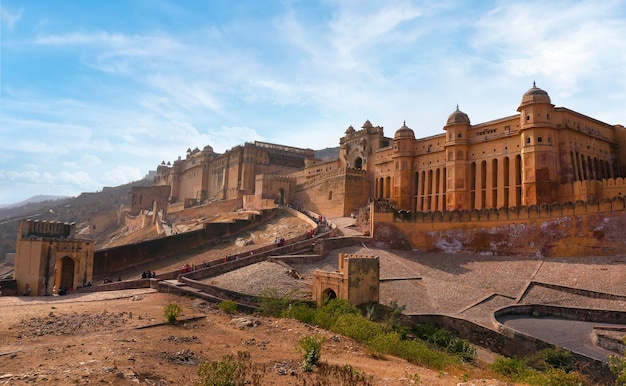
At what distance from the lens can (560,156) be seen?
2730 centimetres

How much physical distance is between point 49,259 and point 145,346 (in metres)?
13.1

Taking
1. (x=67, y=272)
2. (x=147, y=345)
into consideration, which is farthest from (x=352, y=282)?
(x=67, y=272)

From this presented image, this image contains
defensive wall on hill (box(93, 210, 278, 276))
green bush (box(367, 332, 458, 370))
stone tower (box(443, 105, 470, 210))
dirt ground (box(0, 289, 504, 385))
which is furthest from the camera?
stone tower (box(443, 105, 470, 210))

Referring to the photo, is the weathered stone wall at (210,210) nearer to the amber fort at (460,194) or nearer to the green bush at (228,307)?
the amber fort at (460,194)

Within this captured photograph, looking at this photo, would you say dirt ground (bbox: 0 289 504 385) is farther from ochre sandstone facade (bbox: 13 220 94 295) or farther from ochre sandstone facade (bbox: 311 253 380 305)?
ochre sandstone facade (bbox: 311 253 380 305)

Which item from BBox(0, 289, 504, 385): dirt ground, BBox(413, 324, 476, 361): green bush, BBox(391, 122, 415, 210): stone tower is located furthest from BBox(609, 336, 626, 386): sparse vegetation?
BBox(391, 122, 415, 210): stone tower

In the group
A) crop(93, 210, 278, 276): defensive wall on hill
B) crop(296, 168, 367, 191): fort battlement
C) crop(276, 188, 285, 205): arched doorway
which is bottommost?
crop(93, 210, 278, 276): defensive wall on hill

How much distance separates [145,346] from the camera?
11188mm

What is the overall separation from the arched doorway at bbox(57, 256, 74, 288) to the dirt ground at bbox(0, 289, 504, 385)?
4445 millimetres

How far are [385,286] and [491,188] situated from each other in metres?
14.1

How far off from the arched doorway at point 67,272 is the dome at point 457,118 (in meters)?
26.5

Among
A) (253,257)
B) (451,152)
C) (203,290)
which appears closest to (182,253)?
(253,257)

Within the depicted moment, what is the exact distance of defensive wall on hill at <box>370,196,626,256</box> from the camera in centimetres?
2088

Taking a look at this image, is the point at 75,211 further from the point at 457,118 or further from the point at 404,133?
the point at 457,118
